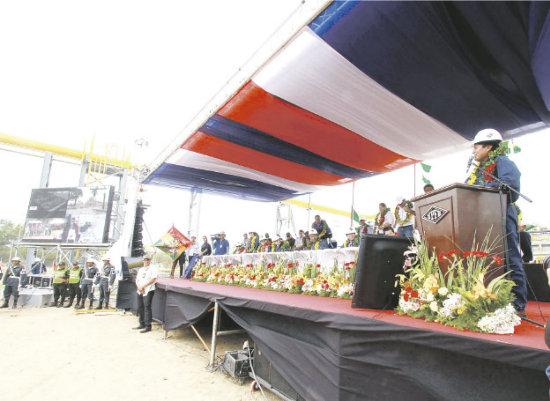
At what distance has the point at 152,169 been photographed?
8219 mm

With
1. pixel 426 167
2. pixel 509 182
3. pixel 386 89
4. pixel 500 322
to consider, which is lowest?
pixel 500 322

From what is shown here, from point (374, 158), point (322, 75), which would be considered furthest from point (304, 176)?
point (322, 75)

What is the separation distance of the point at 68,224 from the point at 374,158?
14.3 m

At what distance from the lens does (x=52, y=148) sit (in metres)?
17.3

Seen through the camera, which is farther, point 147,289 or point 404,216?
point 147,289

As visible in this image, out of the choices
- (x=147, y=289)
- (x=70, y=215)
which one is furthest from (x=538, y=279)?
(x=70, y=215)

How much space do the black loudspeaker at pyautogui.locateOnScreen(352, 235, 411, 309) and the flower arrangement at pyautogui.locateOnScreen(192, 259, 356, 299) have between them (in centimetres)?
116

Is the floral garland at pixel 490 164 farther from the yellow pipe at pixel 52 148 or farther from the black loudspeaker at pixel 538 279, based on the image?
the yellow pipe at pixel 52 148

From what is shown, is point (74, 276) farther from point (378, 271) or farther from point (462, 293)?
point (462, 293)

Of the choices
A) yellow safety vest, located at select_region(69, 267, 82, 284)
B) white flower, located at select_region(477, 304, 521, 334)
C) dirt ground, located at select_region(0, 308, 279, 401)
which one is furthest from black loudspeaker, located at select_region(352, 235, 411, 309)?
yellow safety vest, located at select_region(69, 267, 82, 284)

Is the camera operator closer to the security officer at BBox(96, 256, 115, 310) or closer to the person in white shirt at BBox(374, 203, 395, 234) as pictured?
the security officer at BBox(96, 256, 115, 310)

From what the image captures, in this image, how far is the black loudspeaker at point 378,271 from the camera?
2361 mm

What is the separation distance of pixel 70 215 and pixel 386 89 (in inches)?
604

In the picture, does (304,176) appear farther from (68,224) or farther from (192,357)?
(68,224)
